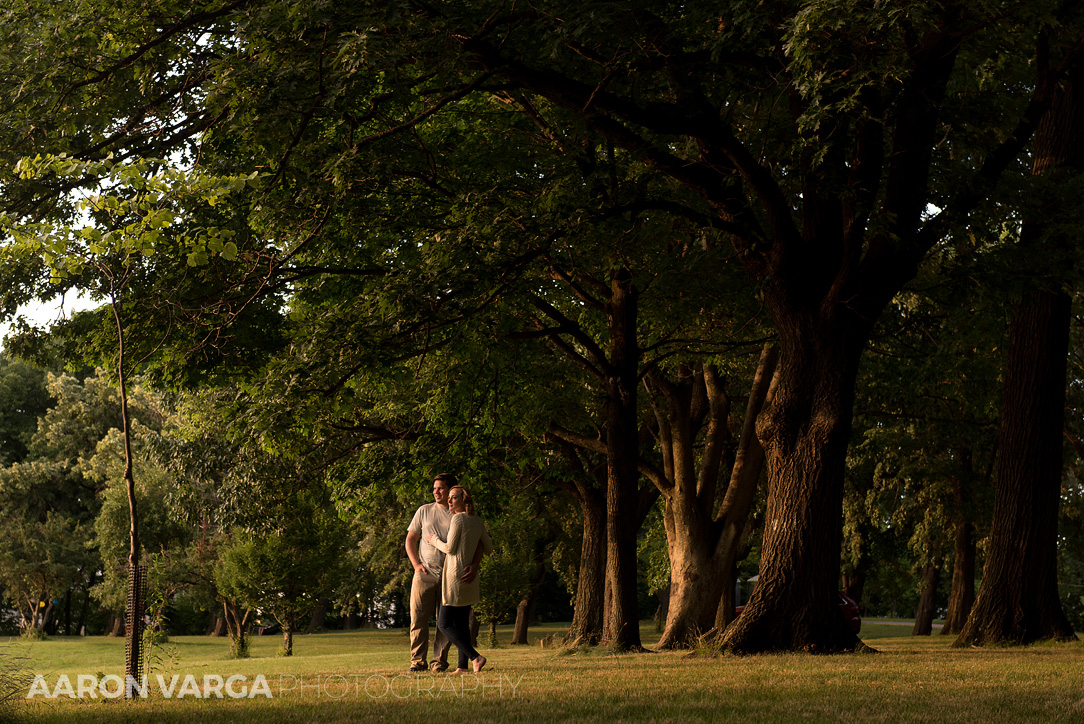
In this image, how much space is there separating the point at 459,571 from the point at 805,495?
170 inches

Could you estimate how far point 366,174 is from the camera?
1267 centimetres

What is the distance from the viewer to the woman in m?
9.80

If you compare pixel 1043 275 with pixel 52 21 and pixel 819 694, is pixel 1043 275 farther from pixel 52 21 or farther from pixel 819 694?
pixel 52 21

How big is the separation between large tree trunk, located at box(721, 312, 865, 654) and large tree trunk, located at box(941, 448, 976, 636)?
51.6 feet

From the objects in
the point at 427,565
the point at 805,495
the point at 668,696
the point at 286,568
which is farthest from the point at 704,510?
the point at 286,568

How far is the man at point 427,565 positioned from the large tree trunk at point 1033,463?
27.4ft

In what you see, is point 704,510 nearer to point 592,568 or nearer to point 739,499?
point 739,499

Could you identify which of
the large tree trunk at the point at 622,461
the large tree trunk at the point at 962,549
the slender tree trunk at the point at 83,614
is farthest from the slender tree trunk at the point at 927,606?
the slender tree trunk at the point at 83,614

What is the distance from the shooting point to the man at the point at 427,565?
33.8 ft

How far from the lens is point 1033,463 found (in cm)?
1471

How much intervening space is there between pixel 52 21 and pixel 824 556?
33.8 feet

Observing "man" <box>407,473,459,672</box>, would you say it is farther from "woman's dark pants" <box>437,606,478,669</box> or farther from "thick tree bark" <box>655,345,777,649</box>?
"thick tree bark" <box>655,345,777,649</box>

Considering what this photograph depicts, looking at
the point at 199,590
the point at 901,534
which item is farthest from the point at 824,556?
the point at 199,590

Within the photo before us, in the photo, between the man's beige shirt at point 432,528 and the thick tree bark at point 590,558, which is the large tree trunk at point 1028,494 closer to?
the man's beige shirt at point 432,528
